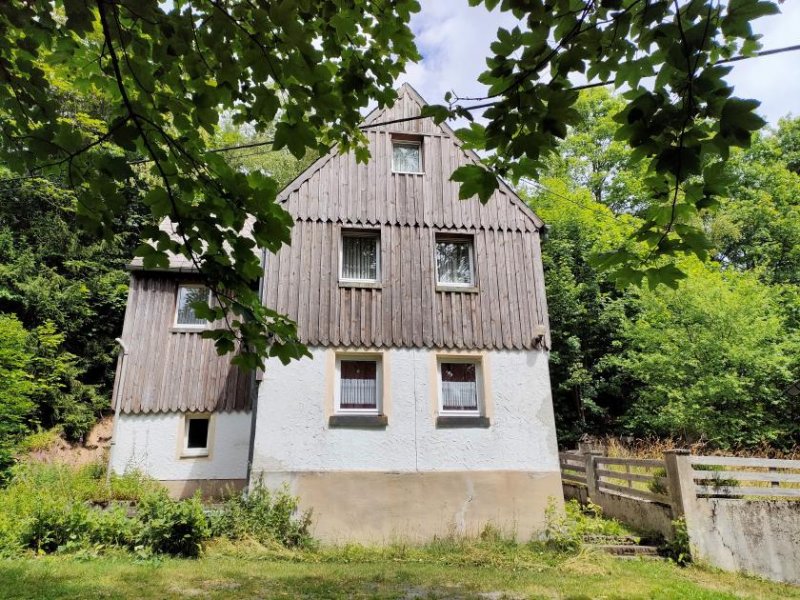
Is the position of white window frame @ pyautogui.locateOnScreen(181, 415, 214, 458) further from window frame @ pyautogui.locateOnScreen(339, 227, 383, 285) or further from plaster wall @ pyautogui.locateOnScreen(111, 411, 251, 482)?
window frame @ pyautogui.locateOnScreen(339, 227, 383, 285)

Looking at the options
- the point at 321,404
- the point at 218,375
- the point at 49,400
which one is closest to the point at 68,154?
the point at 321,404

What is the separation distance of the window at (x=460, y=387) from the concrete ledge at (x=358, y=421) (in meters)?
1.20

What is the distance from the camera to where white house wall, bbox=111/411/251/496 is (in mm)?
11695

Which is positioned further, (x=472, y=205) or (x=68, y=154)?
(x=472, y=205)

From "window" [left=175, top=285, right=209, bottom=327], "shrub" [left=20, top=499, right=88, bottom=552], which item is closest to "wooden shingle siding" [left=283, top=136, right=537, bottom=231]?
"window" [left=175, top=285, right=209, bottom=327]

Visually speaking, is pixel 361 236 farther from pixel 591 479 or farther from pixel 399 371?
pixel 591 479

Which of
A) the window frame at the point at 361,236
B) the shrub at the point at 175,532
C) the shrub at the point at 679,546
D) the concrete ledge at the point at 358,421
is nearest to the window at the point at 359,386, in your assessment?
the concrete ledge at the point at 358,421

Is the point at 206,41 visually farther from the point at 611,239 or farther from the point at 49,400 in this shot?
the point at 611,239

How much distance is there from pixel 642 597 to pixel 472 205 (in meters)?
7.64

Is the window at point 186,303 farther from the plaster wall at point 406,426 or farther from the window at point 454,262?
the window at point 454,262

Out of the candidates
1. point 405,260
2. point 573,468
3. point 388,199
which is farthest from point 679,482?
point 388,199

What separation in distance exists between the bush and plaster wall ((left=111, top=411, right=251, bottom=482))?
11.2ft

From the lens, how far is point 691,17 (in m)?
2.25

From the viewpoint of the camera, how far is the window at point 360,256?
10336 millimetres
